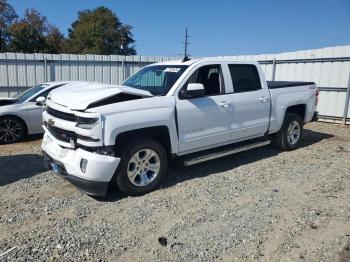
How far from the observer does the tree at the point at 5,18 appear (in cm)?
4331

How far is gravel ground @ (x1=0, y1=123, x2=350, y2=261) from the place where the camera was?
11.5ft

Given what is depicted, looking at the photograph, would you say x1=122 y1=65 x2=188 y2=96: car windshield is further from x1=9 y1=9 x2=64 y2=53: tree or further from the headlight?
x1=9 y1=9 x2=64 y2=53: tree

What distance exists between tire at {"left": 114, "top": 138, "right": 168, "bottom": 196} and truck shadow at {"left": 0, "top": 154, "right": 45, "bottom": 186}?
204cm

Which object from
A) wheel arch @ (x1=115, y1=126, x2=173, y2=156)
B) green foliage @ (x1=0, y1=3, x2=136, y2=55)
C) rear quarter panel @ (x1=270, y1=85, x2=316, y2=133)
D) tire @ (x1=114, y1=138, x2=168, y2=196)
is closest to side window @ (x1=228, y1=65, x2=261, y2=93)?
rear quarter panel @ (x1=270, y1=85, x2=316, y2=133)

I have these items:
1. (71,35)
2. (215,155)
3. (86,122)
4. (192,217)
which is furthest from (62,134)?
(71,35)

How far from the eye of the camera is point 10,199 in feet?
15.7

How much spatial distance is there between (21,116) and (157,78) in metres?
4.28

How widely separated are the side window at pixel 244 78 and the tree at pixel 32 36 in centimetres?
4021

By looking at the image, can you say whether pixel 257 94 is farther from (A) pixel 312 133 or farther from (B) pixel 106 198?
(A) pixel 312 133

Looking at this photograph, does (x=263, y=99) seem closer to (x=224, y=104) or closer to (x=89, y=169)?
(x=224, y=104)

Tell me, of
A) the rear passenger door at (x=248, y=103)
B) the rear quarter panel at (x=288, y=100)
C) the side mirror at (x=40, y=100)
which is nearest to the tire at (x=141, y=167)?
the rear passenger door at (x=248, y=103)

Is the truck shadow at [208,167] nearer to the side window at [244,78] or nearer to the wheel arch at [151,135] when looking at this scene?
the wheel arch at [151,135]

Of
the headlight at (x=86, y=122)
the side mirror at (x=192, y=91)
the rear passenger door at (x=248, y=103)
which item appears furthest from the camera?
the rear passenger door at (x=248, y=103)

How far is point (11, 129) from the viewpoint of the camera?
326 inches
